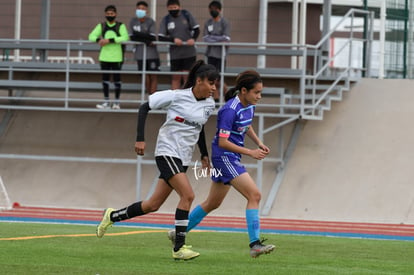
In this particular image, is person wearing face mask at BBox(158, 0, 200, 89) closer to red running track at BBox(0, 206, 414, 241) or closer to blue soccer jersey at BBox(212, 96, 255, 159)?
red running track at BBox(0, 206, 414, 241)

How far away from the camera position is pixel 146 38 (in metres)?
20.3

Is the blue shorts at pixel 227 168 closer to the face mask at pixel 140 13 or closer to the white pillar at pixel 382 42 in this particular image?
the face mask at pixel 140 13

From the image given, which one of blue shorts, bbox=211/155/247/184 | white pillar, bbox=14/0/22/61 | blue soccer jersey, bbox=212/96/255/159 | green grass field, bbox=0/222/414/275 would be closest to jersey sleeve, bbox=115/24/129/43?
white pillar, bbox=14/0/22/61

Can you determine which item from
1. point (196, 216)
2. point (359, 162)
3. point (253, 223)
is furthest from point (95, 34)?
point (253, 223)

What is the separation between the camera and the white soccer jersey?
10.6 metres

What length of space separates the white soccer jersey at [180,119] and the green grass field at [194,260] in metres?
1.15

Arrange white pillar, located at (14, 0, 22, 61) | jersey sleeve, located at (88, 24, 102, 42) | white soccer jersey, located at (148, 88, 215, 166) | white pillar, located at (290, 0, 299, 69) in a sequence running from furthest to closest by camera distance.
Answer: white pillar, located at (14, 0, 22, 61) < white pillar, located at (290, 0, 299, 69) < jersey sleeve, located at (88, 24, 102, 42) < white soccer jersey, located at (148, 88, 215, 166)

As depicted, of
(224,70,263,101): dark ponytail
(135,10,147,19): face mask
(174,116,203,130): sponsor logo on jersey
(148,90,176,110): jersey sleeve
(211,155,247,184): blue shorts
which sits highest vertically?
(135,10,147,19): face mask

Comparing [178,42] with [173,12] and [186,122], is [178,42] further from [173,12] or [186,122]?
[186,122]

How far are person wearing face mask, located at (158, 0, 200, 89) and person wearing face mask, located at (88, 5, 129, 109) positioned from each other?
35.1 inches

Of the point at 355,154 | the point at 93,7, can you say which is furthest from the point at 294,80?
the point at 93,7

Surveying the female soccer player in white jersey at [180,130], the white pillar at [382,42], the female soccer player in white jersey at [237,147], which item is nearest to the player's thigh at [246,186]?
the female soccer player in white jersey at [237,147]

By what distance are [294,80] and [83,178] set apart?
4.92 meters

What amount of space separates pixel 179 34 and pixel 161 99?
962cm
